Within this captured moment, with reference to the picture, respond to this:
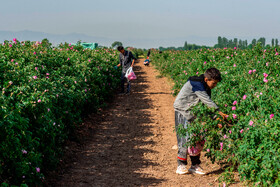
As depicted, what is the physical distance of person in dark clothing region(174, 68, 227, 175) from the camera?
4.34 meters

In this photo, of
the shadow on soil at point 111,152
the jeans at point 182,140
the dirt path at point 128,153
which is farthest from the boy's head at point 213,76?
the shadow on soil at point 111,152

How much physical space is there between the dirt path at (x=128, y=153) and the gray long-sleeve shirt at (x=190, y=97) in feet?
3.76

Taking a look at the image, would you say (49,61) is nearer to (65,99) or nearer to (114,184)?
(65,99)

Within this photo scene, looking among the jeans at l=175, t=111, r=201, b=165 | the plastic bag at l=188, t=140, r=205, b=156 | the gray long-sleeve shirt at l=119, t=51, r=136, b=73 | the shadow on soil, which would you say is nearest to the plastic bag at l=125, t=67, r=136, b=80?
the gray long-sleeve shirt at l=119, t=51, r=136, b=73

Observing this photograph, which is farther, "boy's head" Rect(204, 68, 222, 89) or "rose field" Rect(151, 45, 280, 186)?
"boy's head" Rect(204, 68, 222, 89)

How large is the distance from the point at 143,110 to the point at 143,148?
11.0 ft

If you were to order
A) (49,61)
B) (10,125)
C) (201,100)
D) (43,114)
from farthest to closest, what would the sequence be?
(49,61) → (201,100) → (43,114) → (10,125)

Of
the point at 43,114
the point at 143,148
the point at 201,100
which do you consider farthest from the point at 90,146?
the point at 201,100

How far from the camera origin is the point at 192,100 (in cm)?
457

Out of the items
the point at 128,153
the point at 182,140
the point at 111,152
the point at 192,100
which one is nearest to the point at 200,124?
the point at 192,100

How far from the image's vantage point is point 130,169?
5203 millimetres

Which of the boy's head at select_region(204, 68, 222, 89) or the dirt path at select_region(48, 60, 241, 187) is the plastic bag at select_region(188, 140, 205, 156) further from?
the boy's head at select_region(204, 68, 222, 89)

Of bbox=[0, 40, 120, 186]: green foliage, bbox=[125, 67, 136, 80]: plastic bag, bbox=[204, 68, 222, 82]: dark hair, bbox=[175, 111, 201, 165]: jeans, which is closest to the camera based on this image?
bbox=[0, 40, 120, 186]: green foliage

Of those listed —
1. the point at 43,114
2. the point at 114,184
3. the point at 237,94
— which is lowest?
the point at 114,184
